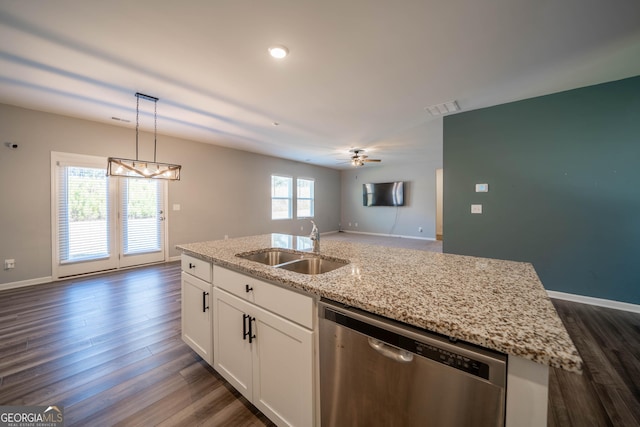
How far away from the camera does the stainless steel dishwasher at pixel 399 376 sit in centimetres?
71

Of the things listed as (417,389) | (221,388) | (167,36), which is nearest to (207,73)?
(167,36)

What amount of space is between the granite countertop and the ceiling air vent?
2.52 meters

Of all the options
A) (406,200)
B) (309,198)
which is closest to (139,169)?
(309,198)

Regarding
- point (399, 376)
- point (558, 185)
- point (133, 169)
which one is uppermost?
point (133, 169)

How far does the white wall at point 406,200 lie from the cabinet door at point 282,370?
20.1ft

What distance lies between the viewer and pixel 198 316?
1.83 m

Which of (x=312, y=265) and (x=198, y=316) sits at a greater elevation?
(x=312, y=265)

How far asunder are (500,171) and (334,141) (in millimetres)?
3053

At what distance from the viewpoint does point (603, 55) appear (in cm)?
224

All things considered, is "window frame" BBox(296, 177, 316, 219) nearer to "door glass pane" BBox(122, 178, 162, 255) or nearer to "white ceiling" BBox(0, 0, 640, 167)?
"door glass pane" BBox(122, 178, 162, 255)

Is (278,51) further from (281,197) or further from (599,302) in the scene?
(281,197)

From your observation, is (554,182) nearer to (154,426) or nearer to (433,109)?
(433,109)

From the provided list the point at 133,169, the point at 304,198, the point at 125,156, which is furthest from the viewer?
the point at 304,198

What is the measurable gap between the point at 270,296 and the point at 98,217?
4.43 metres
